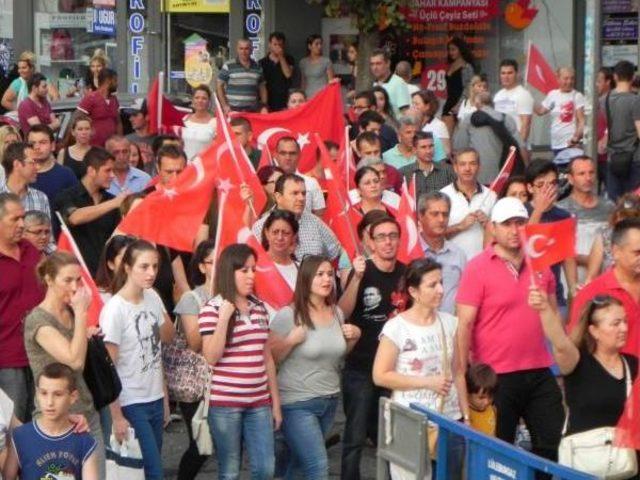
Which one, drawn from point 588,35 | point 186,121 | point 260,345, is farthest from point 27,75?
point 260,345

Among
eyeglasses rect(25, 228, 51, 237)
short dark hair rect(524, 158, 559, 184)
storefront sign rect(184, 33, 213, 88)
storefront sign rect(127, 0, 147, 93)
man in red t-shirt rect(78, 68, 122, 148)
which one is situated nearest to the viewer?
eyeglasses rect(25, 228, 51, 237)

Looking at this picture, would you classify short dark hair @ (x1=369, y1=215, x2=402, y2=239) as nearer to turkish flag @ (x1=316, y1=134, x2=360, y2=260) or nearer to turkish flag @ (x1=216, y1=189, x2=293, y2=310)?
turkish flag @ (x1=216, y1=189, x2=293, y2=310)

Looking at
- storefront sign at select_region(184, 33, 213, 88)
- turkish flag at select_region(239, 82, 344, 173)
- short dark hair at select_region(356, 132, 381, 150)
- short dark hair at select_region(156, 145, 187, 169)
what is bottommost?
short dark hair at select_region(156, 145, 187, 169)

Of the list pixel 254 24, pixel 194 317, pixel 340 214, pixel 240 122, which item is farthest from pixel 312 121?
pixel 254 24

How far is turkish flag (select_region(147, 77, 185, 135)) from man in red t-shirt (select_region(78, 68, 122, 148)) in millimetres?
509

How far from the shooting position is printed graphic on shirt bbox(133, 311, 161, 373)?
368 inches

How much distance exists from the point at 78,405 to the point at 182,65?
58.5 feet

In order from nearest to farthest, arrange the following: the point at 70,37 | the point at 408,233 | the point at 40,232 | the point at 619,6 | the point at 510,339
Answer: the point at 510,339
the point at 40,232
the point at 408,233
the point at 619,6
the point at 70,37

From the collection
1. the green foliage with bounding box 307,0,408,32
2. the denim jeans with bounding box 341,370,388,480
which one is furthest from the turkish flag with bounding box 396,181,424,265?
the green foliage with bounding box 307,0,408,32

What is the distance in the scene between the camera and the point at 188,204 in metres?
11.7

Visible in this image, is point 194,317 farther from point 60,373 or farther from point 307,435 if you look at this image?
point 60,373

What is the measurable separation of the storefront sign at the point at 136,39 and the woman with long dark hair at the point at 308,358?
17.4 metres

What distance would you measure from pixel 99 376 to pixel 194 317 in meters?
1.03

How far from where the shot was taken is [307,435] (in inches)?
377
